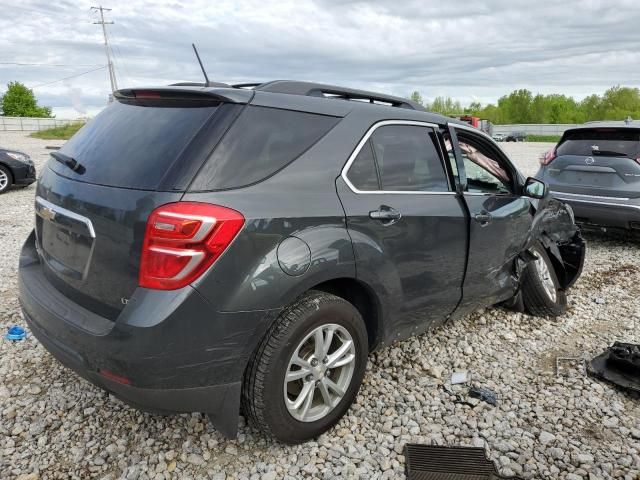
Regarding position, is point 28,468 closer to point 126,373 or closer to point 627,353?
point 126,373

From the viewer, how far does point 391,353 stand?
392 centimetres

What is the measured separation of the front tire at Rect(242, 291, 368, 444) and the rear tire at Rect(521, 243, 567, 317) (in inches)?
86.3

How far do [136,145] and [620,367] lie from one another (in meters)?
3.42

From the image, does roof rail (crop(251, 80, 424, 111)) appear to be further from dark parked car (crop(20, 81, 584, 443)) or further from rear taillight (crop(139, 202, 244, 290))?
rear taillight (crop(139, 202, 244, 290))

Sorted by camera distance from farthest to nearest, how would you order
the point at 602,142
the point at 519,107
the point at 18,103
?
the point at 519,107 → the point at 18,103 → the point at 602,142

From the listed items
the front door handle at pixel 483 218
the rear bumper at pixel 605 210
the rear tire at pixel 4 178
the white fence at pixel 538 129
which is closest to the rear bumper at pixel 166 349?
the front door handle at pixel 483 218

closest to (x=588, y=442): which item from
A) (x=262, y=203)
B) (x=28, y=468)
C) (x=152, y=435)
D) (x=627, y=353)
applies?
(x=627, y=353)

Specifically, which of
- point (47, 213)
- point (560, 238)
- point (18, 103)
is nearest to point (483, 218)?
point (560, 238)

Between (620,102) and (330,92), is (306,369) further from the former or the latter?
(620,102)

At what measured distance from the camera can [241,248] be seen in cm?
231

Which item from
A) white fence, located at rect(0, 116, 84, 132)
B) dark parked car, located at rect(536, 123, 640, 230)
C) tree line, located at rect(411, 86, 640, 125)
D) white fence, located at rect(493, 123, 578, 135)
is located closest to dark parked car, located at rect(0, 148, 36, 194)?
dark parked car, located at rect(536, 123, 640, 230)

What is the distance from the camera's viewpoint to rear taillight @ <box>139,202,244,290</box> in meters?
2.21

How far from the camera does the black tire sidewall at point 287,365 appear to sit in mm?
2531

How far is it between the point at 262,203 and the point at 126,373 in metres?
0.94
